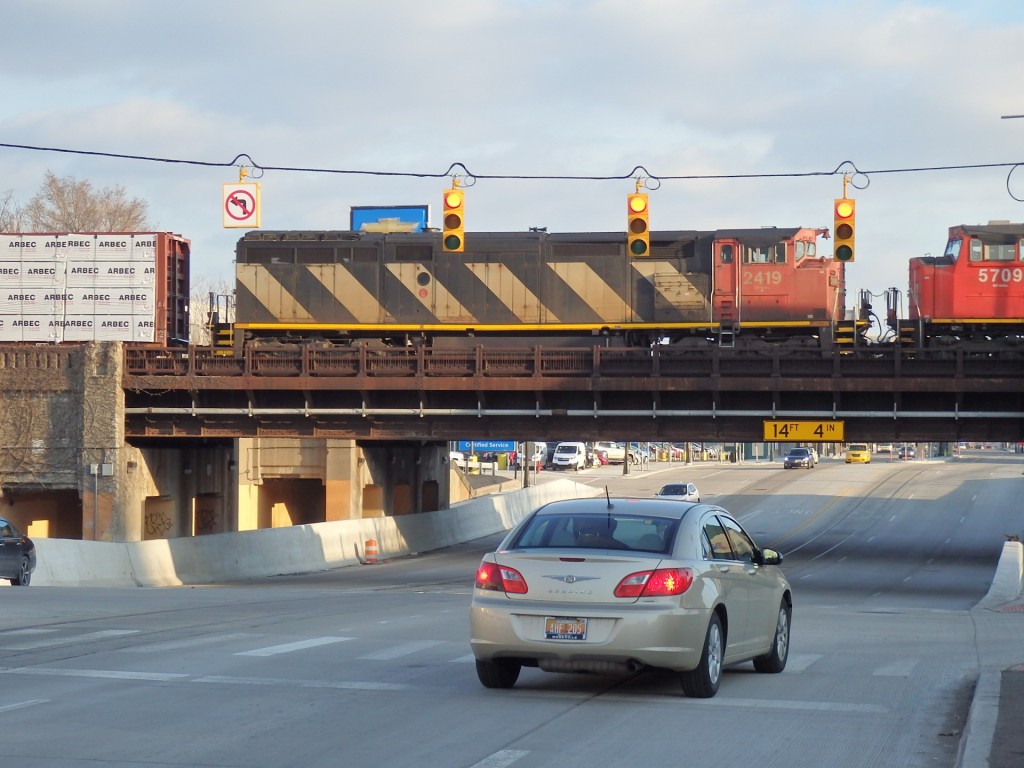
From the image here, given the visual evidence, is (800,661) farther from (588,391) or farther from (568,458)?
(568,458)

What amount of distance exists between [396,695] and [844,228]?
15.6 m

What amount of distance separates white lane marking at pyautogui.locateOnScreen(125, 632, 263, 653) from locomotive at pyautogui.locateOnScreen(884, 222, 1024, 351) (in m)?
24.1

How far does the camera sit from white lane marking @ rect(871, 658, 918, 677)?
11.9m

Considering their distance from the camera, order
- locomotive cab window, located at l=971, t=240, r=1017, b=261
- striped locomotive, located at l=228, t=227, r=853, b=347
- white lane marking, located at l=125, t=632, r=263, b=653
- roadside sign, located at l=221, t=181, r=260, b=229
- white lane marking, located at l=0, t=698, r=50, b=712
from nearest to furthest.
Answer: white lane marking, located at l=0, t=698, r=50, b=712 → white lane marking, located at l=125, t=632, r=263, b=653 → roadside sign, located at l=221, t=181, r=260, b=229 → locomotive cab window, located at l=971, t=240, r=1017, b=261 → striped locomotive, located at l=228, t=227, r=853, b=347

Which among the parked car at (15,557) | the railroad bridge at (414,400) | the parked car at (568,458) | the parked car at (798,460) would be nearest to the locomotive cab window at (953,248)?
the railroad bridge at (414,400)

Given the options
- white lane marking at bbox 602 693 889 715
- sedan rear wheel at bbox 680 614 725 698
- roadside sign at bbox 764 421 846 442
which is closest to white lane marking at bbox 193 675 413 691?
white lane marking at bbox 602 693 889 715

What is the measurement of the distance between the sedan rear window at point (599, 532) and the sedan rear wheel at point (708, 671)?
77 centimetres

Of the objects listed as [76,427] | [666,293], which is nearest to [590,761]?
[666,293]

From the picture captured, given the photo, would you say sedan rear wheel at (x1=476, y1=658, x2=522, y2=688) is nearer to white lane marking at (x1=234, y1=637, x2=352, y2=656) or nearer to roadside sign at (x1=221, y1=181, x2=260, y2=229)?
white lane marking at (x1=234, y1=637, x2=352, y2=656)

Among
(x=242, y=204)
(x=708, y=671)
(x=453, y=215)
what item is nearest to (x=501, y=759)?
(x=708, y=671)

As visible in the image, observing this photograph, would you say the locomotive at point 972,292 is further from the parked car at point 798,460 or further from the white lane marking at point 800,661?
the parked car at point 798,460

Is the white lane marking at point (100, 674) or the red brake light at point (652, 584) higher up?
the red brake light at point (652, 584)

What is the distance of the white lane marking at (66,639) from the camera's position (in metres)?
12.8

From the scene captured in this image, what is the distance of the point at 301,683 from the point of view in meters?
10.6
